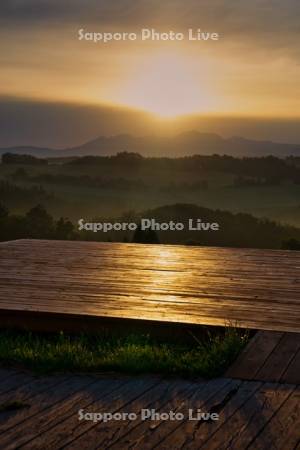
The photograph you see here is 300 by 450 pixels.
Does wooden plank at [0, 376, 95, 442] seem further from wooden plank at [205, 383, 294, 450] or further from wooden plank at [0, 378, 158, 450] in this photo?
wooden plank at [205, 383, 294, 450]

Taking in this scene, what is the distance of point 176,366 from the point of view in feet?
13.6

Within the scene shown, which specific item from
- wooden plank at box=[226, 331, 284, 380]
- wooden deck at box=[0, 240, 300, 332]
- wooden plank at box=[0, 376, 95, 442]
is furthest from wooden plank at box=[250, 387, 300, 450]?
wooden deck at box=[0, 240, 300, 332]

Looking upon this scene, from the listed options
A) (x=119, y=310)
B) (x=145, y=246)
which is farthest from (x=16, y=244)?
(x=119, y=310)

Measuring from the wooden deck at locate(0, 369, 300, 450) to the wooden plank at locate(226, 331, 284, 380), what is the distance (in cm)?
13

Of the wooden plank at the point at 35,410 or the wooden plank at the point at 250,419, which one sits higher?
the wooden plank at the point at 35,410

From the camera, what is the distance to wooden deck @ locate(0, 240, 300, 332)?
17.7ft

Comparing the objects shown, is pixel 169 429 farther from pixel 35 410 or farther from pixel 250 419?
pixel 35 410

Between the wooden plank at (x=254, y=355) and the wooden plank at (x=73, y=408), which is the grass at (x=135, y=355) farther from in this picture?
the wooden plank at (x=73, y=408)

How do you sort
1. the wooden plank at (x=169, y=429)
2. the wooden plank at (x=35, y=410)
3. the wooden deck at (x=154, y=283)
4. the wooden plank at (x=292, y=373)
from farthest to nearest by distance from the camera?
the wooden deck at (x=154, y=283) < the wooden plank at (x=292, y=373) < the wooden plank at (x=35, y=410) < the wooden plank at (x=169, y=429)

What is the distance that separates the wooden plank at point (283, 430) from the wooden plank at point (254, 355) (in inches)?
19.2

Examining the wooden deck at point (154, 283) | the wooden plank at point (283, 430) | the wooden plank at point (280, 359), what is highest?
the wooden deck at point (154, 283)

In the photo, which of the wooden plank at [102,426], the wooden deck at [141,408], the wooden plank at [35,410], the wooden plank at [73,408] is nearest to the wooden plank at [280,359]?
the wooden deck at [141,408]

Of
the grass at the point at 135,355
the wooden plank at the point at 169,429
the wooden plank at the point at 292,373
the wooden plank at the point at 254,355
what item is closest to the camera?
the wooden plank at the point at 169,429

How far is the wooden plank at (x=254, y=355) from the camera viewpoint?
158 inches
